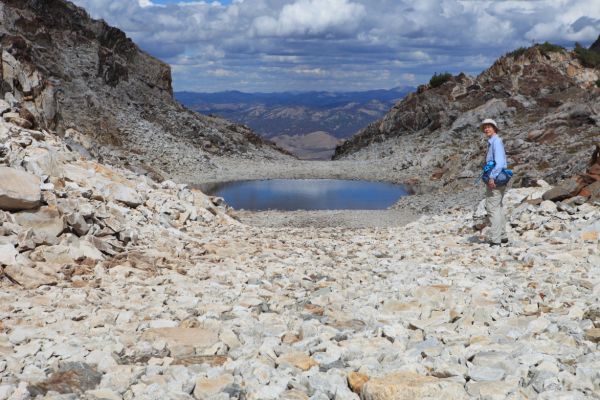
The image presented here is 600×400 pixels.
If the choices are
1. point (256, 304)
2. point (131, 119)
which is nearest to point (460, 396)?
point (256, 304)

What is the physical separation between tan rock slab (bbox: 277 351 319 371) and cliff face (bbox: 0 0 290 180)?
39.7 meters

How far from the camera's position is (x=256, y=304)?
8602 mm

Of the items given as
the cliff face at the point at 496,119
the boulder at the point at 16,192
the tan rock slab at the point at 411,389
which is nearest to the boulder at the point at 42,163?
the boulder at the point at 16,192

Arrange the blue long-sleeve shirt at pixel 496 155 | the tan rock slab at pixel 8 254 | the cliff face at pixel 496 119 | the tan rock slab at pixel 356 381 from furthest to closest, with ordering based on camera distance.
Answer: the cliff face at pixel 496 119
the blue long-sleeve shirt at pixel 496 155
the tan rock slab at pixel 8 254
the tan rock slab at pixel 356 381

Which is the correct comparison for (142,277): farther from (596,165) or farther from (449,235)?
(596,165)

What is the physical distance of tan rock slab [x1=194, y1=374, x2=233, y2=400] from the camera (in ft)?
17.9

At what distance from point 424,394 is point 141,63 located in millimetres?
65889

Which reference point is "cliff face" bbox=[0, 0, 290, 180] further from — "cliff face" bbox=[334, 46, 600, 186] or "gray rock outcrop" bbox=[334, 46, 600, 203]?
"cliff face" bbox=[334, 46, 600, 186]

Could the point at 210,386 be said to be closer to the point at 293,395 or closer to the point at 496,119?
the point at 293,395

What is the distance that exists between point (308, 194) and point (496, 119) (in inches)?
872

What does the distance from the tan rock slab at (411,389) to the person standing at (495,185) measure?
298 inches

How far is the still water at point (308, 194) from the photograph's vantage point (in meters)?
35.0

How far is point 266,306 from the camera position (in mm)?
8508

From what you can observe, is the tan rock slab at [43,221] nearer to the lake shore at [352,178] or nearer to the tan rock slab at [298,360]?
the tan rock slab at [298,360]
